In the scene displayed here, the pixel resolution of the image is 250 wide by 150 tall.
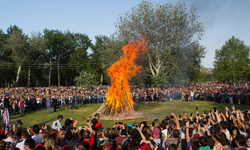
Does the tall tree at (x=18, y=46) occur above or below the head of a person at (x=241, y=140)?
above

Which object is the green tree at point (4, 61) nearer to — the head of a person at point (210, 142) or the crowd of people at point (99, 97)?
the crowd of people at point (99, 97)

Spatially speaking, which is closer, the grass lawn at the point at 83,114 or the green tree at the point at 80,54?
the grass lawn at the point at 83,114

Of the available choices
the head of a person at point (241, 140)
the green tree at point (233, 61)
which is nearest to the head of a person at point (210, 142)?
the head of a person at point (241, 140)

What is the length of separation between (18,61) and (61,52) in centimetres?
1666

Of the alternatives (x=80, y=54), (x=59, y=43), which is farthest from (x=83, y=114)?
(x=59, y=43)

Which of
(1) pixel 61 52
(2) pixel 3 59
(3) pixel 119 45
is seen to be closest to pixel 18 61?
(2) pixel 3 59

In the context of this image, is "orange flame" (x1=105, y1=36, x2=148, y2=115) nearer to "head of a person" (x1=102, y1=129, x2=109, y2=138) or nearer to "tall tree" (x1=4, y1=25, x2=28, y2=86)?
"head of a person" (x1=102, y1=129, x2=109, y2=138)

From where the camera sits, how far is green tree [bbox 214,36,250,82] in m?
46.2

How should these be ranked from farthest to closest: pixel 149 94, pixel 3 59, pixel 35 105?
pixel 3 59
pixel 149 94
pixel 35 105

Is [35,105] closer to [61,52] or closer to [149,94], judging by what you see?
[149,94]

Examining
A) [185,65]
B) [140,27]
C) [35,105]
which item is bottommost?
[35,105]

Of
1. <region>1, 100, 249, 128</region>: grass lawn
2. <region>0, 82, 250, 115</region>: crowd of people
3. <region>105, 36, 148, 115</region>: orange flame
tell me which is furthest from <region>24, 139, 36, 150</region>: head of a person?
<region>0, 82, 250, 115</region>: crowd of people

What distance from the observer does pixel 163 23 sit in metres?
32.4

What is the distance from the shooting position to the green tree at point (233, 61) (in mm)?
46156
